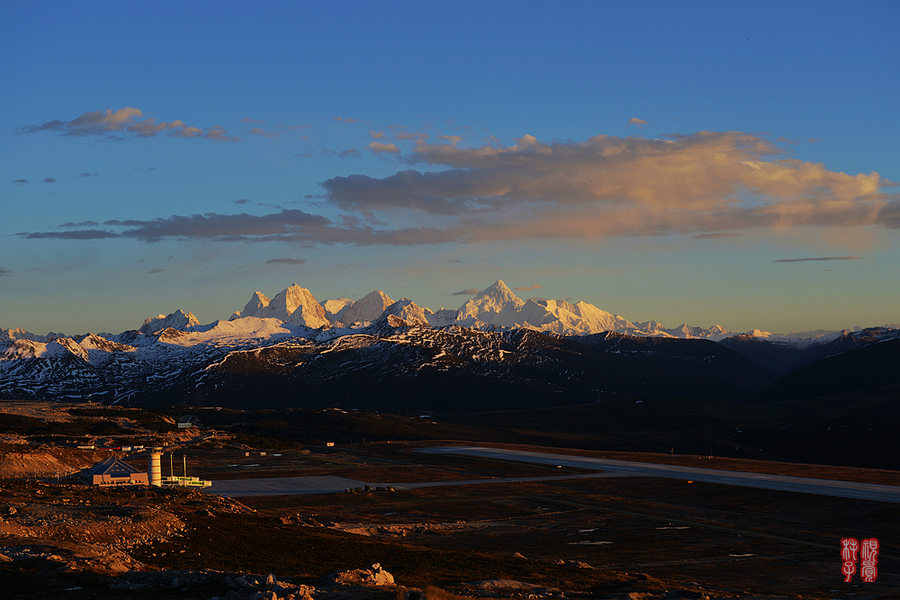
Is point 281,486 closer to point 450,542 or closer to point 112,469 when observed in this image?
point 112,469

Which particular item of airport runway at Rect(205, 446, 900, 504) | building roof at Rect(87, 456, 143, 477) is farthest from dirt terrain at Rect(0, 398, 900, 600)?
building roof at Rect(87, 456, 143, 477)

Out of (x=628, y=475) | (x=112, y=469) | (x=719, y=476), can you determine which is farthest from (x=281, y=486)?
(x=719, y=476)

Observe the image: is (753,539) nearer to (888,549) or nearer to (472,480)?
(888,549)

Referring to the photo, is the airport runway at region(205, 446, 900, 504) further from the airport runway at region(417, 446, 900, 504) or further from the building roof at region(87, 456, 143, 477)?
the building roof at region(87, 456, 143, 477)

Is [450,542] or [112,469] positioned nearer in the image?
[450,542]

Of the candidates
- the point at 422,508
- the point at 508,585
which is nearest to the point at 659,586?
the point at 508,585

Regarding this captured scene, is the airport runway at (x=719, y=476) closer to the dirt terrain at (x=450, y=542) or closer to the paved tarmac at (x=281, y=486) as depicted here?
the dirt terrain at (x=450, y=542)
